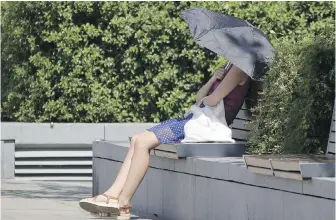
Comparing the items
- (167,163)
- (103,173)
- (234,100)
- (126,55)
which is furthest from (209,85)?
(126,55)

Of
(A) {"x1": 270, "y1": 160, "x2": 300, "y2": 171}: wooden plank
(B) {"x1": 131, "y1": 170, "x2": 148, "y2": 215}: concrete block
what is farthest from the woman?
(A) {"x1": 270, "y1": 160, "x2": 300, "y2": 171}: wooden plank

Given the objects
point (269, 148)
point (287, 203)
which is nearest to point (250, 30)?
point (269, 148)

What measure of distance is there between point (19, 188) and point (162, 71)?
255cm

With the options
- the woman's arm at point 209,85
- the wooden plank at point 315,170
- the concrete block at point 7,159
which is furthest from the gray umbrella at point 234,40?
the concrete block at point 7,159

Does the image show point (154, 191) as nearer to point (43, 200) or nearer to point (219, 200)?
point (219, 200)

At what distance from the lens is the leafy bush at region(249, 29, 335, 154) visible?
8.34 m

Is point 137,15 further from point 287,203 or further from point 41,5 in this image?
point 287,203

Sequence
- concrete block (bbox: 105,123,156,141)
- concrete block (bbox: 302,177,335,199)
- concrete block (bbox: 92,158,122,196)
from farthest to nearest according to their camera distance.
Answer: concrete block (bbox: 105,123,156,141) → concrete block (bbox: 92,158,122,196) → concrete block (bbox: 302,177,335,199)

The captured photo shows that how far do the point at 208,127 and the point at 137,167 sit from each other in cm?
68

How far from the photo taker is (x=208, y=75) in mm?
13992

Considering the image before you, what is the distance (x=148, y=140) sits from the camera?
8.91 meters

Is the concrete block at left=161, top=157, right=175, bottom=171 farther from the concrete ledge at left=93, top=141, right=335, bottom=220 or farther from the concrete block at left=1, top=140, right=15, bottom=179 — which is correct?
the concrete block at left=1, top=140, right=15, bottom=179

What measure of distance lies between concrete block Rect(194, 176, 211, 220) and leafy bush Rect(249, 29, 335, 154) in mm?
606

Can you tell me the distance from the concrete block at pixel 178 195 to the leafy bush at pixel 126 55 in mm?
4540
